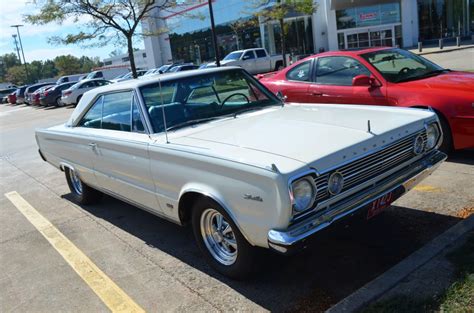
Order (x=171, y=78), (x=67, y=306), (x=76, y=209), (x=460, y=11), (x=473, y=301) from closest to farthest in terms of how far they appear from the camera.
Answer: (x=473, y=301), (x=67, y=306), (x=171, y=78), (x=76, y=209), (x=460, y=11)

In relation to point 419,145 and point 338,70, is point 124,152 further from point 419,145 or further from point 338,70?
point 338,70

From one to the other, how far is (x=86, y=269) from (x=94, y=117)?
1.98m

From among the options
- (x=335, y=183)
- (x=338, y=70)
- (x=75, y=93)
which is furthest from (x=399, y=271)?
(x=75, y=93)

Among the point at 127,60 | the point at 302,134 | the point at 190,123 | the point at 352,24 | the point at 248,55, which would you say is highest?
the point at 127,60

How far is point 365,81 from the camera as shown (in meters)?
6.64

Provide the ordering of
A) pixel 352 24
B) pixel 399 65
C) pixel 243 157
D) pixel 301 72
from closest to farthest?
1. pixel 243 157
2. pixel 399 65
3. pixel 301 72
4. pixel 352 24

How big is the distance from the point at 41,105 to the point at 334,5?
2503cm

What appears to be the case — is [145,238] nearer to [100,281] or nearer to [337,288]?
[100,281]

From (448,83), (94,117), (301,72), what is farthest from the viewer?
(301,72)

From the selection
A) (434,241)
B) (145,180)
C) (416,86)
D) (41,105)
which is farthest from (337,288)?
(41,105)

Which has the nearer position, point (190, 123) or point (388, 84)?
point (190, 123)

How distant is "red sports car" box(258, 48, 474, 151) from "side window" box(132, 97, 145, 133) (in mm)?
3520

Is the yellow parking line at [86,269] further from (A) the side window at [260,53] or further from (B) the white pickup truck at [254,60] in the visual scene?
(A) the side window at [260,53]

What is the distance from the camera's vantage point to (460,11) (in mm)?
36906
